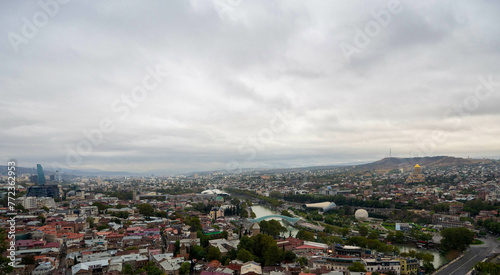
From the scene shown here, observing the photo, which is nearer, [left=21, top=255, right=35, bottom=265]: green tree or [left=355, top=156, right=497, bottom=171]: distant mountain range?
[left=21, top=255, right=35, bottom=265]: green tree

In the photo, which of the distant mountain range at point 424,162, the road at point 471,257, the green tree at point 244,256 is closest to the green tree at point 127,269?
the green tree at point 244,256

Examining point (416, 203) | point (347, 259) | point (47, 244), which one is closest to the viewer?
point (347, 259)

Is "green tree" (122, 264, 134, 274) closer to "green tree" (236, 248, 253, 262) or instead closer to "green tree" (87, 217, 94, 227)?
"green tree" (236, 248, 253, 262)

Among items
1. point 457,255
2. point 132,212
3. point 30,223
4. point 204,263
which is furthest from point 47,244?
point 457,255

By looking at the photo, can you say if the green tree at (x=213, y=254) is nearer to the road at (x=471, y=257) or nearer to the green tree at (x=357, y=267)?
the green tree at (x=357, y=267)

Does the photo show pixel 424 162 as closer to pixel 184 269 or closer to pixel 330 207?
pixel 330 207

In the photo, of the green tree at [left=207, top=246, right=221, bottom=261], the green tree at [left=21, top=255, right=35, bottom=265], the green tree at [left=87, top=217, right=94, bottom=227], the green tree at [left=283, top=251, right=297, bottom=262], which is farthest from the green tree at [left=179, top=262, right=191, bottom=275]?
the green tree at [left=87, top=217, right=94, bottom=227]

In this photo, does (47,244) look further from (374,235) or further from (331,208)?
(331,208)
